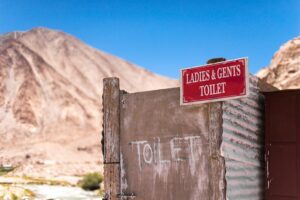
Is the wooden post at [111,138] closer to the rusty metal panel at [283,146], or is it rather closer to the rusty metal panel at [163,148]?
the rusty metal panel at [163,148]

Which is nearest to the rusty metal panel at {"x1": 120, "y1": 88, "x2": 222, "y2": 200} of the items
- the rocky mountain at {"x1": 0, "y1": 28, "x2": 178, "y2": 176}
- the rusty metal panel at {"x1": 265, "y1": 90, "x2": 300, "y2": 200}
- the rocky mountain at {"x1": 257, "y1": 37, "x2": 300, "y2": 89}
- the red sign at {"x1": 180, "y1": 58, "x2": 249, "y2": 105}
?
the red sign at {"x1": 180, "y1": 58, "x2": 249, "y2": 105}

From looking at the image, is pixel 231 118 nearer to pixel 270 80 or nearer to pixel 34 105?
pixel 270 80

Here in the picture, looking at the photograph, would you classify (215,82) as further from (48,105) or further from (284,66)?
(48,105)

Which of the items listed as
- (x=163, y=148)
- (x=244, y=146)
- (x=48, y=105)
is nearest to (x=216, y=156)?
(x=244, y=146)

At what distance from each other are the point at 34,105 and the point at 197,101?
219 feet

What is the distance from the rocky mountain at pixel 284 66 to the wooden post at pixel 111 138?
2026 cm

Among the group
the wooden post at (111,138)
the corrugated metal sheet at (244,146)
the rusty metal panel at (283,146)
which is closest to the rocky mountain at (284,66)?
the corrugated metal sheet at (244,146)

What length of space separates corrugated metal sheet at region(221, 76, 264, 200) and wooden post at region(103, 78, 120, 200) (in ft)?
6.28

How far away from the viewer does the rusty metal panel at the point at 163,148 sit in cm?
711

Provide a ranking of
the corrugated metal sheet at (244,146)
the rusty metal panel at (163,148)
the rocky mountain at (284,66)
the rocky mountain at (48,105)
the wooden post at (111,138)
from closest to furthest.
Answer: the corrugated metal sheet at (244,146), the rusty metal panel at (163,148), the wooden post at (111,138), the rocky mountain at (284,66), the rocky mountain at (48,105)

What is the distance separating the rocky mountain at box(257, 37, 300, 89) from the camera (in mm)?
28281

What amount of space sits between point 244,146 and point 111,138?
2146mm

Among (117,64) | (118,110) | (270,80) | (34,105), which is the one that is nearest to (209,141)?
(118,110)

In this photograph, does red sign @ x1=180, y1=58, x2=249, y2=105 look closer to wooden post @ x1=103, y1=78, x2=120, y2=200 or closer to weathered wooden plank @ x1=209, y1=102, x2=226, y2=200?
weathered wooden plank @ x1=209, y1=102, x2=226, y2=200
